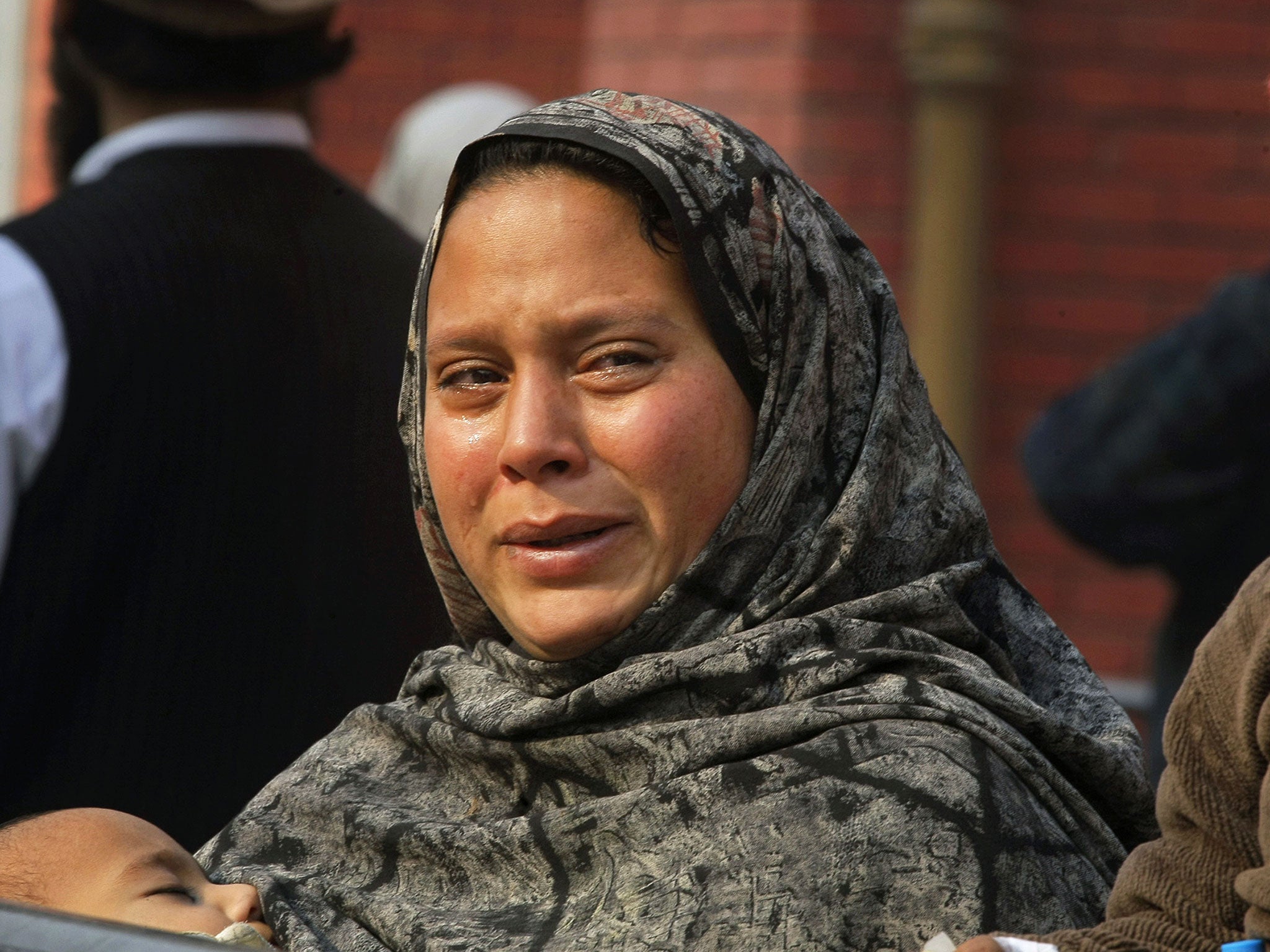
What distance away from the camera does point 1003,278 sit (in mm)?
5773

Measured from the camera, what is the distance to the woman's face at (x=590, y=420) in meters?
2.11

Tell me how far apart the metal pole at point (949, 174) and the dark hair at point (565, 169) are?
345 centimetres

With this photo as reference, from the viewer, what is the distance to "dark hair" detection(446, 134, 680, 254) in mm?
2162

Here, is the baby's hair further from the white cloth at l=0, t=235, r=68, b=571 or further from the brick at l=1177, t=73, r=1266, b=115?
the brick at l=1177, t=73, r=1266, b=115

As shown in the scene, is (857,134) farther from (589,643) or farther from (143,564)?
(589,643)

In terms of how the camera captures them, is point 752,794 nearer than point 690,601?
Yes

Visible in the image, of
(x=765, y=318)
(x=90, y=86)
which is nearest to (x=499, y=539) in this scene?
(x=765, y=318)

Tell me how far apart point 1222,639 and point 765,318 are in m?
0.72

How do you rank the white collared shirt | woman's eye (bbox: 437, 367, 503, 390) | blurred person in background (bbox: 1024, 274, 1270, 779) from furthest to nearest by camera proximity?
1. blurred person in background (bbox: 1024, 274, 1270, 779)
2. the white collared shirt
3. woman's eye (bbox: 437, 367, 503, 390)

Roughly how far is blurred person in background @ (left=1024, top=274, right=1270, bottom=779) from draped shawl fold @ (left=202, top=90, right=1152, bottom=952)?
1070mm

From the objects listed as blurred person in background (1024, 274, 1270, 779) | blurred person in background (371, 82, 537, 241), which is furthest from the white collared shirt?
blurred person in background (371, 82, 537, 241)

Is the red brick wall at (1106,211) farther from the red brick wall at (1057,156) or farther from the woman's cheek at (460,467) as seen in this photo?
the woman's cheek at (460,467)

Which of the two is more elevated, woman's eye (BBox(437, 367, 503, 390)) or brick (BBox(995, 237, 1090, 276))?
brick (BBox(995, 237, 1090, 276))

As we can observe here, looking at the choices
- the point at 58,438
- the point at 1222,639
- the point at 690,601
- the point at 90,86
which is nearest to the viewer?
the point at 1222,639
